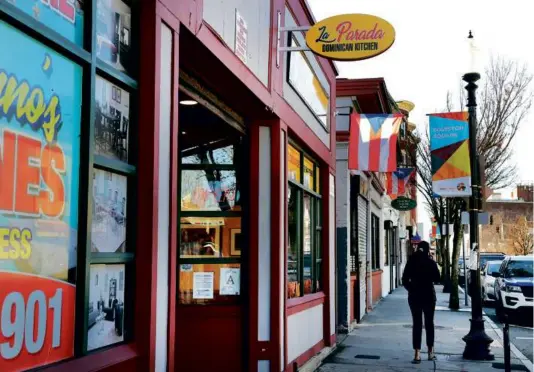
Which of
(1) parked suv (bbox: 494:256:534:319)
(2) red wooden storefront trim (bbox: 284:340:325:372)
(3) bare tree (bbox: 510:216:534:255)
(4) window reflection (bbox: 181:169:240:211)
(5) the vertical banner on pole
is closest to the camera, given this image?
(4) window reflection (bbox: 181:169:240:211)

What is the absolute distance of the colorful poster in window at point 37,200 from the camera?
323cm

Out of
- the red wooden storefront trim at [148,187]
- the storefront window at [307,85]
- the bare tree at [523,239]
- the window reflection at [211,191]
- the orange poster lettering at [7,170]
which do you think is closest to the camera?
the orange poster lettering at [7,170]

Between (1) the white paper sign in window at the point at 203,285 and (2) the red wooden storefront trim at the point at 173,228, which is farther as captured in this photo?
(1) the white paper sign in window at the point at 203,285

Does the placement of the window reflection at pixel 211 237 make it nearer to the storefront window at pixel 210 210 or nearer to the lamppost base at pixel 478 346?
the storefront window at pixel 210 210

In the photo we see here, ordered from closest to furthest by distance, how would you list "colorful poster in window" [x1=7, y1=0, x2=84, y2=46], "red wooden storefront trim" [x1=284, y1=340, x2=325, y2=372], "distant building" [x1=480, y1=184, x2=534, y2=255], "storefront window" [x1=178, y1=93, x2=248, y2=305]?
1. "colorful poster in window" [x1=7, y1=0, x2=84, y2=46]
2. "storefront window" [x1=178, y1=93, x2=248, y2=305]
3. "red wooden storefront trim" [x1=284, y1=340, x2=325, y2=372]
4. "distant building" [x1=480, y1=184, x2=534, y2=255]

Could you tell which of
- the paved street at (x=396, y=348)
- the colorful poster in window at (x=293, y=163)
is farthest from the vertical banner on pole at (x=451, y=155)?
the colorful poster in window at (x=293, y=163)

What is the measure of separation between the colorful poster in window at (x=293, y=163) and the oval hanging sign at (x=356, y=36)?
1.96 meters

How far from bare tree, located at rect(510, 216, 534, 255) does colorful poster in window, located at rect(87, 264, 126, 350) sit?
68607 mm

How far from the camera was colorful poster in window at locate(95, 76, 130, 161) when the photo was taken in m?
4.18

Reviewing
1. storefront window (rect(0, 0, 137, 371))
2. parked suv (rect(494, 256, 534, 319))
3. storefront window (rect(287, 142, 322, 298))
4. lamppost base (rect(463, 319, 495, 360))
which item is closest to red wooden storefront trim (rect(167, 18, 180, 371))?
storefront window (rect(0, 0, 137, 371))

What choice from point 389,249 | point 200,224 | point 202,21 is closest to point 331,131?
point 200,224

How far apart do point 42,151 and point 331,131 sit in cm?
1019

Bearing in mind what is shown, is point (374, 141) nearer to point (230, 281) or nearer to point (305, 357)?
point (305, 357)

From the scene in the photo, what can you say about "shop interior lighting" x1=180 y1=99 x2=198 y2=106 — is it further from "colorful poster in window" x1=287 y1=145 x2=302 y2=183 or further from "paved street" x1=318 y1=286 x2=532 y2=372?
"paved street" x1=318 y1=286 x2=532 y2=372
